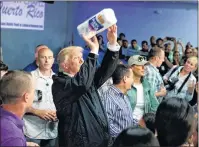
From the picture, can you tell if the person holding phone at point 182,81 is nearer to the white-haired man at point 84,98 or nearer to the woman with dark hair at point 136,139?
the white-haired man at point 84,98

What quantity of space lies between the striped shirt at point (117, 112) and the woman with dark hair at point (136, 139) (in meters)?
0.75

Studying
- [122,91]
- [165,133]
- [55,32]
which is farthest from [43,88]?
[55,32]

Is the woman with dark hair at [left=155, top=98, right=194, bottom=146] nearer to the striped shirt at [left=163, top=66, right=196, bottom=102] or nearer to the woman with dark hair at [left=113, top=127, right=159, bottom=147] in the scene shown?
the woman with dark hair at [left=113, top=127, right=159, bottom=147]

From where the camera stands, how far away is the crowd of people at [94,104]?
112 centimetres

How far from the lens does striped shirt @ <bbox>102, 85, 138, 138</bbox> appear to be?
5.88ft

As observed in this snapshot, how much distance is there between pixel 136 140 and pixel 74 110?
0.62 meters

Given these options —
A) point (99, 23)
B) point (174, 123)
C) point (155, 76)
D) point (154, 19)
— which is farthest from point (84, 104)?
point (154, 19)

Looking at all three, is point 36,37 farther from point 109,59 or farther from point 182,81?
point 109,59

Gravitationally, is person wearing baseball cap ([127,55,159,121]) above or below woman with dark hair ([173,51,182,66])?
below

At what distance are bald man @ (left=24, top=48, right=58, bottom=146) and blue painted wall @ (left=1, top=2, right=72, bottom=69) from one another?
149 cm

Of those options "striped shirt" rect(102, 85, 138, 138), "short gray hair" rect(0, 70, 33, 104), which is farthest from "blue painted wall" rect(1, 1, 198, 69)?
"short gray hair" rect(0, 70, 33, 104)

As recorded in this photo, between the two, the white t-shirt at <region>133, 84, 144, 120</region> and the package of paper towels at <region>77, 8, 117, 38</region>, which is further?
the white t-shirt at <region>133, 84, 144, 120</region>

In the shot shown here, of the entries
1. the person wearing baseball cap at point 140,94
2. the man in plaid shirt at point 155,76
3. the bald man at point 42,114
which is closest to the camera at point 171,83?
the man in plaid shirt at point 155,76

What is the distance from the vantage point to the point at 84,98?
1.56 meters
